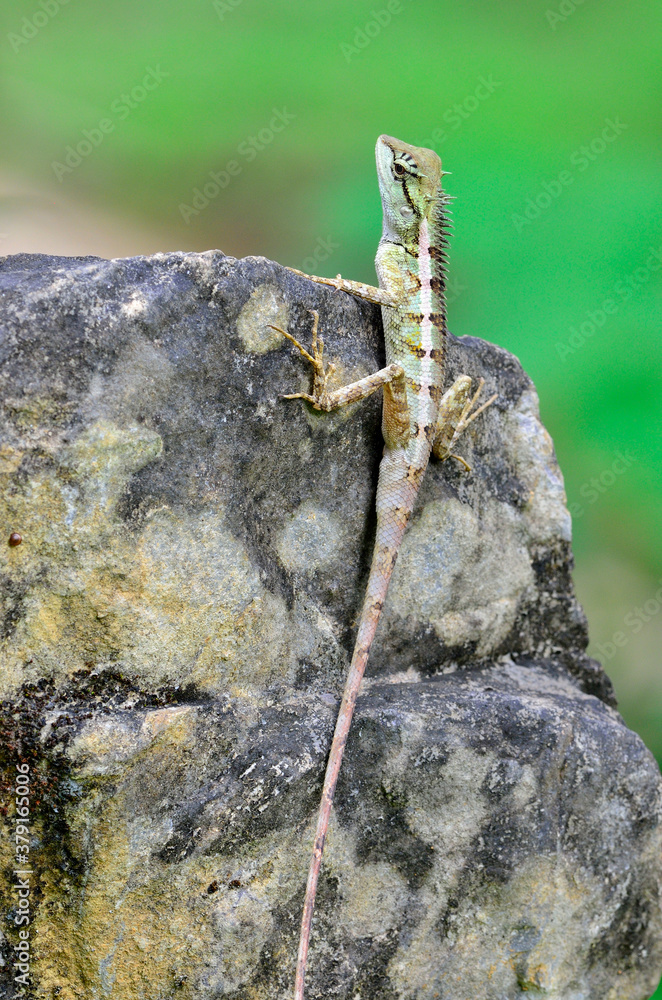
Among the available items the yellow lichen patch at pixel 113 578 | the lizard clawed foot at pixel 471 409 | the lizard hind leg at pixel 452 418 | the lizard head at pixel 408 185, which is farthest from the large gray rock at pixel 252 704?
the lizard head at pixel 408 185

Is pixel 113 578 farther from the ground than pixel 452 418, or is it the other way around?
pixel 452 418

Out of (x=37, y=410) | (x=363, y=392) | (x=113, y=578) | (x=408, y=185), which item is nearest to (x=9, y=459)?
(x=37, y=410)

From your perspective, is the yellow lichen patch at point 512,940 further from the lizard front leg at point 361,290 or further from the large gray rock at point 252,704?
the lizard front leg at point 361,290

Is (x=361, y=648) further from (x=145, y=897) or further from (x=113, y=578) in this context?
(x=145, y=897)

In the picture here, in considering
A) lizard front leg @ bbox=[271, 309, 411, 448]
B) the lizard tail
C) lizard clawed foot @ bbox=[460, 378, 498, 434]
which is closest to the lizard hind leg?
lizard clawed foot @ bbox=[460, 378, 498, 434]

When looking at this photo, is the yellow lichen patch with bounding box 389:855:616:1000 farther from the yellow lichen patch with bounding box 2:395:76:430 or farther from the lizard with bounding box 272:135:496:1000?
the yellow lichen patch with bounding box 2:395:76:430

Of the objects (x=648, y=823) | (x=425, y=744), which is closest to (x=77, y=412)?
(x=425, y=744)
